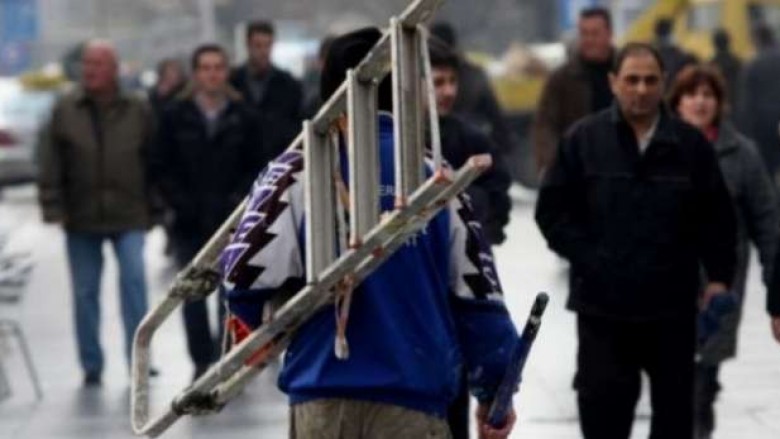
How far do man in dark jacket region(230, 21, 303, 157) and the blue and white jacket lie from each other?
948cm

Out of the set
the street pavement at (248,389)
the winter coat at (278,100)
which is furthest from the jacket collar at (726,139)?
the winter coat at (278,100)

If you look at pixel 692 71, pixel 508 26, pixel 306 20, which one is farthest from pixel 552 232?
pixel 306 20

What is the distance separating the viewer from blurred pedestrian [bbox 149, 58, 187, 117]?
27969 millimetres

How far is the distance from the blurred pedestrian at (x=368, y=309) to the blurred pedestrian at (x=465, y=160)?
11.2 feet

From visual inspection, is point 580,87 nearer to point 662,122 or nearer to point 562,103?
point 562,103

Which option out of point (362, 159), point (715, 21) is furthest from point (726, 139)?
point (715, 21)

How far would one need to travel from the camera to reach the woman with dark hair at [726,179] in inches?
487

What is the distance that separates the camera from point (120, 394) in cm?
1599

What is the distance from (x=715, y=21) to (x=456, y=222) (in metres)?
28.3

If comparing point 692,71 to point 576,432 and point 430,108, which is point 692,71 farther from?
point 430,108

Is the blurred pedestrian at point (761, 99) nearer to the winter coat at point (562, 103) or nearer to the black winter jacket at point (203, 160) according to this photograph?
the winter coat at point (562, 103)

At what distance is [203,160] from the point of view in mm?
16375

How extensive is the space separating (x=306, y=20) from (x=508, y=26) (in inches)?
271

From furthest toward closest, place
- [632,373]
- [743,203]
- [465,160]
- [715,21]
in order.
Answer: [715,21], [743,203], [465,160], [632,373]
